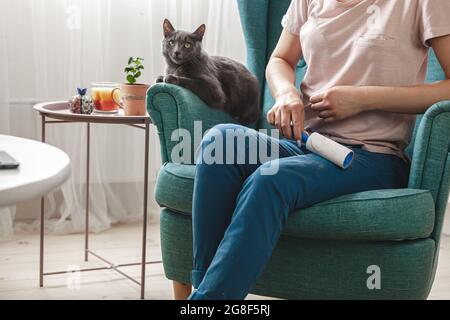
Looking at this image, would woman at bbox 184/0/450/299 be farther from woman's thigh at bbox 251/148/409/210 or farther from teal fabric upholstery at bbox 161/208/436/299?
teal fabric upholstery at bbox 161/208/436/299

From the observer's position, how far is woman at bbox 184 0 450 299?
123 centimetres

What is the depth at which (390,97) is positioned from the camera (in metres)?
1.45

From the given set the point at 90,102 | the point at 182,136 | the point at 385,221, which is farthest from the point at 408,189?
the point at 90,102

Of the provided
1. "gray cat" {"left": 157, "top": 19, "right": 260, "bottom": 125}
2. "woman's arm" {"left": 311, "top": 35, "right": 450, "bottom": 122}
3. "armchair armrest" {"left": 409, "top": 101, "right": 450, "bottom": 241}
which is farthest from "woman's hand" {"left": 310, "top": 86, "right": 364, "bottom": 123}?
"gray cat" {"left": 157, "top": 19, "right": 260, "bottom": 125}

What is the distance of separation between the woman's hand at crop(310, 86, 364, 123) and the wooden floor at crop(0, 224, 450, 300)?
0.73m

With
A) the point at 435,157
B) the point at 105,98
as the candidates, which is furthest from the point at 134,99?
the point at 435,157

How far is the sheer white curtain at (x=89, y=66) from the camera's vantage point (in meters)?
2.40

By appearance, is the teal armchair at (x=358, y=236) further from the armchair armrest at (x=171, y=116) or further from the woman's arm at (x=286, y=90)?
the woman's arm at (x=286, y=90)

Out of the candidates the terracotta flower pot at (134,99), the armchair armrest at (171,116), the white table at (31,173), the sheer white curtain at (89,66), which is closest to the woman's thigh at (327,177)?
the armchair armrest at (171,116)

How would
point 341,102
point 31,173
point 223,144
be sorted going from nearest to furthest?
1. point 31,173
2. point 223,144
3. point 341,102

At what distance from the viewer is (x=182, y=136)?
166 centimetres

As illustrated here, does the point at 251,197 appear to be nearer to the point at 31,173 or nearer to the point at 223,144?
the point at 223,144

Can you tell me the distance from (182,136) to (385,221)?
56 cm

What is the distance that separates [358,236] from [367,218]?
0.05 meters
